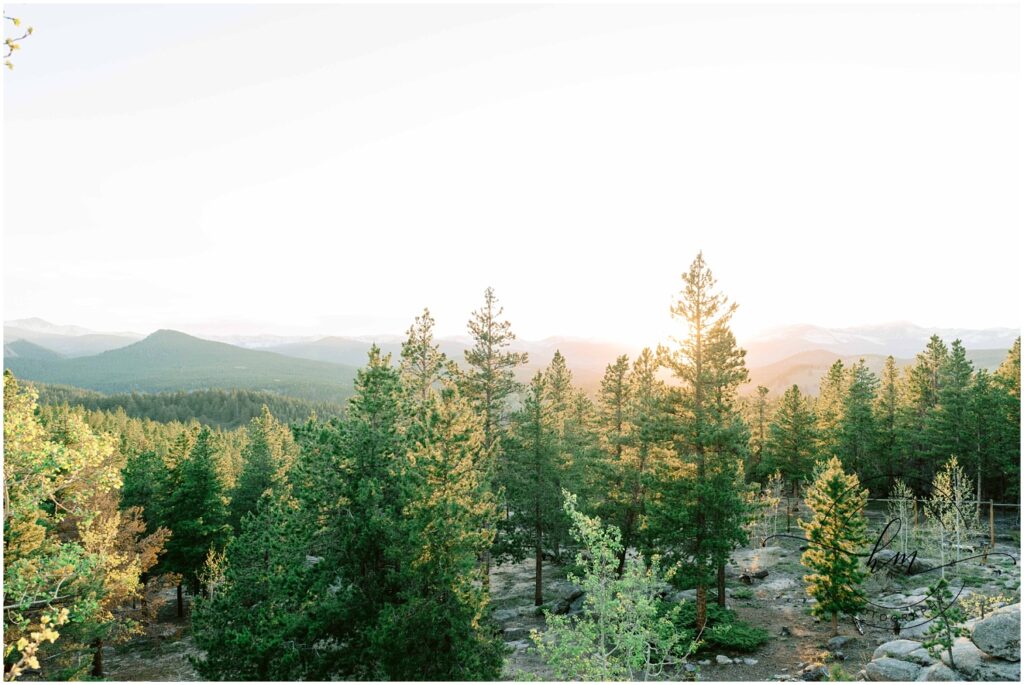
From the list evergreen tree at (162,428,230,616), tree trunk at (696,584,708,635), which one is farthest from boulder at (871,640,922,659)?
evergreen tree at (162,428,230,616)

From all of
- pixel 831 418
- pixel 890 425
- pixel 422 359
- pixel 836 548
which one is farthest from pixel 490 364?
pixel 890 425

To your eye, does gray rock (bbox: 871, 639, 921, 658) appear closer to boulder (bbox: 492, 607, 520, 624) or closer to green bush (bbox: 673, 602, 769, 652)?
green bush (bbox: 673, 602, 769, 652)

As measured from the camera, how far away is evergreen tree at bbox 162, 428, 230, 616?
1245 inches

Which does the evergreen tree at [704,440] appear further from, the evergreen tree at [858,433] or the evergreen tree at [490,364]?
the evergreen tree at [858,433]

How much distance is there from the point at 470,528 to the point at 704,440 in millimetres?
10639

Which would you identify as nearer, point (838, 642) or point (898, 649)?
point (898, 649)

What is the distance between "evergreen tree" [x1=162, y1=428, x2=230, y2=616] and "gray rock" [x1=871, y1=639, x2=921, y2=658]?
104ft

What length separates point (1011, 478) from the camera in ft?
115

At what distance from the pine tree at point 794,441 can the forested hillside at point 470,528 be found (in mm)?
6486

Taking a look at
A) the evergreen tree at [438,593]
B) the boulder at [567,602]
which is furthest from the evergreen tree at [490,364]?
the evergreen tree at [438,593]

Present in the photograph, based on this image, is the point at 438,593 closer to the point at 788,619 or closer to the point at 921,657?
the point at 921,657

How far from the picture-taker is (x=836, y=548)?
65.1ft

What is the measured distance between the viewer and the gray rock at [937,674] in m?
12.9

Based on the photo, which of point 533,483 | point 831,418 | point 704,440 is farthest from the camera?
point 831,418
